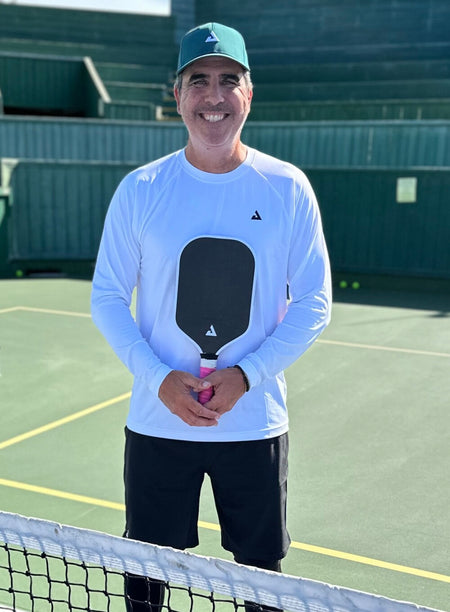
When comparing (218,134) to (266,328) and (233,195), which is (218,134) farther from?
(266,328)

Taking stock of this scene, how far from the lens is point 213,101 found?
97.0 inches

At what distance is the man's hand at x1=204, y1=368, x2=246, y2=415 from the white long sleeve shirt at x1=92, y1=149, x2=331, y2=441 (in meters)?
0.05

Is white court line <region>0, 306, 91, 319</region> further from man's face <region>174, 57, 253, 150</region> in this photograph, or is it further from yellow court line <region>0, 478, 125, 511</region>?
man's face <region>174, 57, 253, 150</region>

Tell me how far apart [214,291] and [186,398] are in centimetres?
41

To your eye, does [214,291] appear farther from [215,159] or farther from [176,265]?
[215,159]

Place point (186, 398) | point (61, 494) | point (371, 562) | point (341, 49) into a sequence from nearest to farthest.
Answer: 1. point (186, 398)
2. point (371, 562)
3. point (61, 494)
4. point (341, 49)

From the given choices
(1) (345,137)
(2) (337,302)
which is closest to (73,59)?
(1) (345,137)

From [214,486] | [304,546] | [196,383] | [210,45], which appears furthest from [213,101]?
[304,546]

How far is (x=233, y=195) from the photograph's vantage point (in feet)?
8.25

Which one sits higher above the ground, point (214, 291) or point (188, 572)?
point (214, 291)

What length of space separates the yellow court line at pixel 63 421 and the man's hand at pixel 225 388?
4046 millimetres

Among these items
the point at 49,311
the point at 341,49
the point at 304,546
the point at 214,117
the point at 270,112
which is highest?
the point at 341,49

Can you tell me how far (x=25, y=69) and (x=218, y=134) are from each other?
62.8 feet

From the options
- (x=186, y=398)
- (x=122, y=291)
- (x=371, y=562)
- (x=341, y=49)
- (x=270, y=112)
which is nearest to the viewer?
(x=186, y=398)
